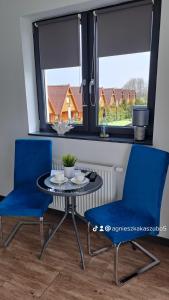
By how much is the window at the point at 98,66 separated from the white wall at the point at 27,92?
12 centimetres

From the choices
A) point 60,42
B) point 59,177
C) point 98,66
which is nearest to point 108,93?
point 98,66

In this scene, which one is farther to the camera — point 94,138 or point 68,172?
point 94,138

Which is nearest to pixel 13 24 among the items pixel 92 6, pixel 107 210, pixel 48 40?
pixel 48 40

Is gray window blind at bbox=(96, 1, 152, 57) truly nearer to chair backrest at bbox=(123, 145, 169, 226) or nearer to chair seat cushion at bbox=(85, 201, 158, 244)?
chair backrest at bbox=(123, 145, 169, 226)

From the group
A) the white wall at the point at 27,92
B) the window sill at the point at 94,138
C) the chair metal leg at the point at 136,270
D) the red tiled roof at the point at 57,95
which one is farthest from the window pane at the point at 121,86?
the chair metal leg at the point at 136,270

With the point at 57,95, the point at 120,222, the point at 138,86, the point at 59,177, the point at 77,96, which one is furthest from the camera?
the point at 57,95

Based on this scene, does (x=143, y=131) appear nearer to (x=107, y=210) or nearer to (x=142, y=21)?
(x=107, y=210)

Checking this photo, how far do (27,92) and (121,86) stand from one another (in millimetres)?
1049

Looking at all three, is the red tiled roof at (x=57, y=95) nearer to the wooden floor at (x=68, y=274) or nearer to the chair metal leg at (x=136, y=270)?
the wooden floor at (x=68, y=274)

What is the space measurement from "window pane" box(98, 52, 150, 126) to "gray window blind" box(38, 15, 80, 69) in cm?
32

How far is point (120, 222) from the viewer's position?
1.73 meters

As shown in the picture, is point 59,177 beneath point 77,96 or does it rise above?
beneath

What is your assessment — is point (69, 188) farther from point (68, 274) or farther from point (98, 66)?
point (98, 66)

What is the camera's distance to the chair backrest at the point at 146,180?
5.72 ft
